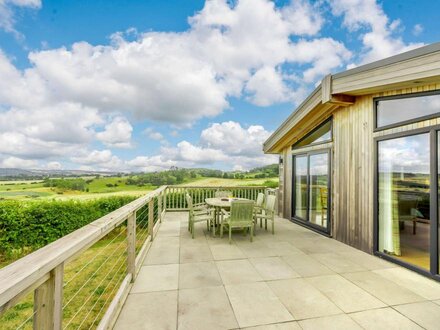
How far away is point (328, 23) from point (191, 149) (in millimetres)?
15089

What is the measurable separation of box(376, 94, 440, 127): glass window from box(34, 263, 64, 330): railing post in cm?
439

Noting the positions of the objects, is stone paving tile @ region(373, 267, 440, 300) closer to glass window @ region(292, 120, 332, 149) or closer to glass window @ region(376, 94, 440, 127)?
glass window @ region(376, 94, 440, 127)

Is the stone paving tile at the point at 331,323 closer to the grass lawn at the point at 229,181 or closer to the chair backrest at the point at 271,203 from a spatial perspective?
the chair backrest at the point at 271,203

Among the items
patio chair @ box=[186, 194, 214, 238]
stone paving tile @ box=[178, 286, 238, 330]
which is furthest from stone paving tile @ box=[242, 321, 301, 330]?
patio chair @ box=[186, 194, 214, 238]

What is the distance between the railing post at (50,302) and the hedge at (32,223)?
236 inches

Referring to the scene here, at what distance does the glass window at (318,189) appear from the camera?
5.56 metres

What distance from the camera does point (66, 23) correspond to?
9.13 m

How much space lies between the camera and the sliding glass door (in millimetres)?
5530

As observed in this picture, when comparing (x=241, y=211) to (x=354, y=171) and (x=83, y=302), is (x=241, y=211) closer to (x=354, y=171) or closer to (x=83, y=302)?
(x=354, y=171)

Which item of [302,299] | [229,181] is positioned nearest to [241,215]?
[302,299]

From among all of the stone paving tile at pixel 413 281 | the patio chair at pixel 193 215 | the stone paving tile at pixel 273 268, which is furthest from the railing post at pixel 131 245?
the stone paving tile at pixel 413 281

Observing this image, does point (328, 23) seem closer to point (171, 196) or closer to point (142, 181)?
point (171, 196)

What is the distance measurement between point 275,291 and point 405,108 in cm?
336

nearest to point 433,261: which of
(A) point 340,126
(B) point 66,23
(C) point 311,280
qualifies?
(C) point 311,280
